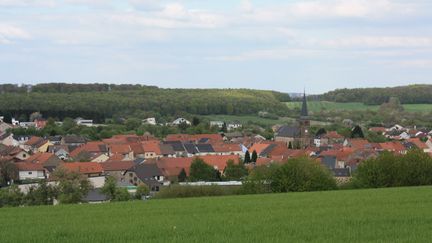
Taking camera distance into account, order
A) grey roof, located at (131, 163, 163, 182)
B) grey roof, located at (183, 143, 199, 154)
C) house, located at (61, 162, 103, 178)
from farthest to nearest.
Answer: grey roof, located at (183, 143, 199, 154)
house, located at (61, 162, 103, 178)
grey roof, located at (131, 163, 163, 182)

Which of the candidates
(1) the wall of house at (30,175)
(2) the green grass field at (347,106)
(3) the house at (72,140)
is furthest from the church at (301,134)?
(2) the green grass field at (347,106)

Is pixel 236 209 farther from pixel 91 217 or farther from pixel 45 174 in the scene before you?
pixel 45 174

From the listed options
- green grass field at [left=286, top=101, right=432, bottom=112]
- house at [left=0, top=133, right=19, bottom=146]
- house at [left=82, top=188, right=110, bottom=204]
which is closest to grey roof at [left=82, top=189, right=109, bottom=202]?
house at [left=82, top=188, right=110, bottom=204]

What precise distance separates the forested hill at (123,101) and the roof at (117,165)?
213ft

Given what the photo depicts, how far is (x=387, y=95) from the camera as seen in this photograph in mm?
171750

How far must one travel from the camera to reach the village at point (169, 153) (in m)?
59.7

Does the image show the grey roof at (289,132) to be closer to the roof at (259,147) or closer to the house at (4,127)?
the roof at (259,147)

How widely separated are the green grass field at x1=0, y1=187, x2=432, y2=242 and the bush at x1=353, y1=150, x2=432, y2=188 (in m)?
14.2

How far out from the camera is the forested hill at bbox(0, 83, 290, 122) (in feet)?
447

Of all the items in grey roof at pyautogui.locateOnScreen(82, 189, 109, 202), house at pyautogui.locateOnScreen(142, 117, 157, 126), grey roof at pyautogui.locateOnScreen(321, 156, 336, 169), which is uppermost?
house at pyautogui.locateOnScreen(142, 117, 157, 126)

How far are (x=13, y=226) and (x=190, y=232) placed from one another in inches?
188

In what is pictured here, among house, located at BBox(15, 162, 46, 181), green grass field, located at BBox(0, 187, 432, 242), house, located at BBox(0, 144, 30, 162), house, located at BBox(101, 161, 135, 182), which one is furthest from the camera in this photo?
house, located at BBox(0, 144, 30, 162)

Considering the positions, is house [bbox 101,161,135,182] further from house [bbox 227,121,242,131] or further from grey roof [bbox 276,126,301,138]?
house [bbox 227,121,242,131]

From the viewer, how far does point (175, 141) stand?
3610 inches
